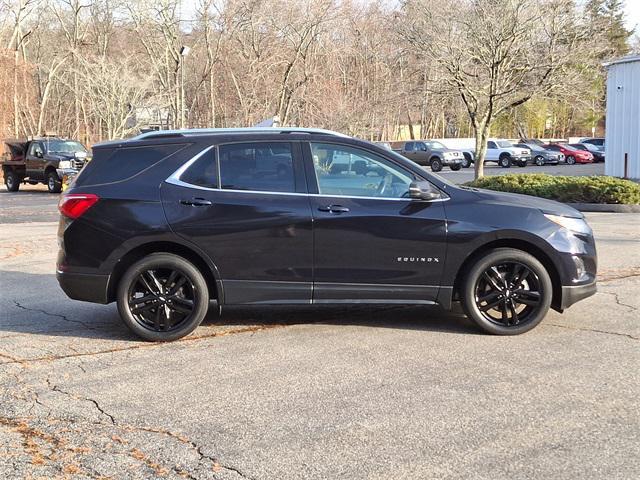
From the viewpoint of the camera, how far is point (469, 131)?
225 feet

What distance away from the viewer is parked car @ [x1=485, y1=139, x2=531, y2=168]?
44406mm

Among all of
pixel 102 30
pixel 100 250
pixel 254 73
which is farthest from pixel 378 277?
pixel 102 30

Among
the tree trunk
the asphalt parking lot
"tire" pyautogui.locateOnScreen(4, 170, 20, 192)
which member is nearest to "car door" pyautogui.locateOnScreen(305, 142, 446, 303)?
the asphalt parking lot

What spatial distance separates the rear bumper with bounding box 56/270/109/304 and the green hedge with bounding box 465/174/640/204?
1348 centimetres

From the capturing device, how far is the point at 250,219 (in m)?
6.16

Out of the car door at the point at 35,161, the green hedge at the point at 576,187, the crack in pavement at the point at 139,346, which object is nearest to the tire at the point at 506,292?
the crack in pavement at the point at 139,346

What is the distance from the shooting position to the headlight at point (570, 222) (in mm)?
6297

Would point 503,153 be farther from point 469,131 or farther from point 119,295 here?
point 119,295

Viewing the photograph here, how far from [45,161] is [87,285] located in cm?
2215

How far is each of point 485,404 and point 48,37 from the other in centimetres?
5173

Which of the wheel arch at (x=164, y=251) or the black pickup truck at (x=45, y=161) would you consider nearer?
the wheel arch at (x=164, y=251)

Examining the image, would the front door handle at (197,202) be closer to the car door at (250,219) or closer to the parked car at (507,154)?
the car door at (250,219)

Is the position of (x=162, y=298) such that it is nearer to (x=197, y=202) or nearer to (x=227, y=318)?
(x=197, y=202)

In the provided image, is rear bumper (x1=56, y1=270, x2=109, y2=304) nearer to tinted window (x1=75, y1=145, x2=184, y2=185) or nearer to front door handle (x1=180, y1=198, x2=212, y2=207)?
tinted window (x1=75, y1=145, x2=184, y2=185)
